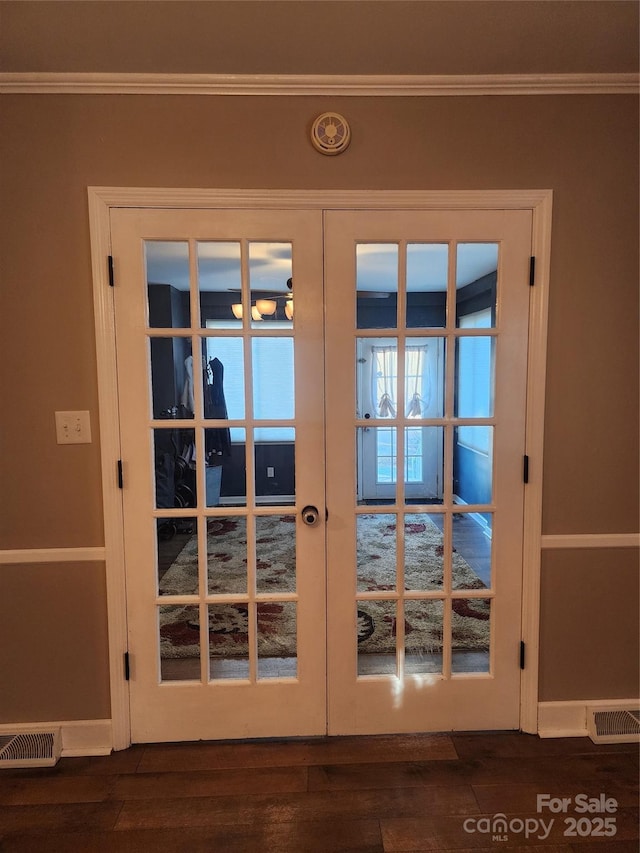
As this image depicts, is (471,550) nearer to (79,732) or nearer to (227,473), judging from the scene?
(227,473)

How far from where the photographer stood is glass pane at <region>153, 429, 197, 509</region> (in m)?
2.02

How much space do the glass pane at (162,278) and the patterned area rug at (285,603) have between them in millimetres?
841

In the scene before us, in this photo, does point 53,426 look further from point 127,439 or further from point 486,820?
point 486,820

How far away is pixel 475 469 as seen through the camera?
2350mm

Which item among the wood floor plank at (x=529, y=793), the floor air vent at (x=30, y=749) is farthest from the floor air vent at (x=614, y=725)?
the floor air vent at (x=30, y=749)

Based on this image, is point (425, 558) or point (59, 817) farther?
point (425, 558)

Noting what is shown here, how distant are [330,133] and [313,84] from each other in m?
0.17

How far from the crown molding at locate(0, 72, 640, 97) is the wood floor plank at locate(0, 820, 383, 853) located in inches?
98.5

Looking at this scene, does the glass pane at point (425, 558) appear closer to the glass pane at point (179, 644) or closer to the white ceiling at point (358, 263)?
the glass pane at point (179, 644)

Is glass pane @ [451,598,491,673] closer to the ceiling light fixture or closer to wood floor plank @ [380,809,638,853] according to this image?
wood floor plank @ [380,809,638,853]

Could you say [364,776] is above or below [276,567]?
below

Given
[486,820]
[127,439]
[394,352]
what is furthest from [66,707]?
[394,352]

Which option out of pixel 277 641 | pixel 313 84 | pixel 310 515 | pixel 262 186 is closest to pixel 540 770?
pixel 310 515

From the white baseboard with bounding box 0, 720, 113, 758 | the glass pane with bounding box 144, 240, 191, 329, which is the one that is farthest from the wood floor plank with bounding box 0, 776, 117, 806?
the glass pane with bounding box 144, 240, 191, 329
